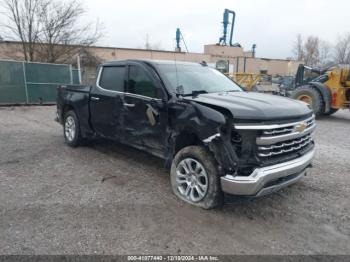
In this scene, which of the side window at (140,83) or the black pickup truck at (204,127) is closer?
the black pickup truck at (204,127)

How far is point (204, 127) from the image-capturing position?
11.9 feet

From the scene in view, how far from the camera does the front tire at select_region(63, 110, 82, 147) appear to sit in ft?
21.3

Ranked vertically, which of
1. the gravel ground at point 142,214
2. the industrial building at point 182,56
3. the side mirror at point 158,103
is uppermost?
the industrial building at point 182,56

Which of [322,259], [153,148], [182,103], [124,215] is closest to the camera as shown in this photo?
[322,259]

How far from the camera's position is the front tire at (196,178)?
3648mm

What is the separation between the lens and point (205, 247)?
310cm

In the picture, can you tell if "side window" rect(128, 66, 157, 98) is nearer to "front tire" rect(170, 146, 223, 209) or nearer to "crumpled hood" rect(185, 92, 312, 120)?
"crumpled hood" rect(185, 92, 312, 120)

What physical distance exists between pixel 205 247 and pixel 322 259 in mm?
1137

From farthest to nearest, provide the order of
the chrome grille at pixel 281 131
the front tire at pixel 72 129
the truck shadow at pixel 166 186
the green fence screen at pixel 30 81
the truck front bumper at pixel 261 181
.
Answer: the green fence screen at pixel 30 81, the front tire at pixel 72 129, the truck shadow at pixel 166 186, the chrome grille at pixel 281 131, the truck front bumper at pixel 261 181

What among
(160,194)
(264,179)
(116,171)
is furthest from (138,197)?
(264,179)

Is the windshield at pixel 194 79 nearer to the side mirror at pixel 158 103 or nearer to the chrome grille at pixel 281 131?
the side mirror at pixel 158 103

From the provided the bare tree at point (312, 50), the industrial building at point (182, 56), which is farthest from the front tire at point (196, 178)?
the bare tree at point (312, 50)

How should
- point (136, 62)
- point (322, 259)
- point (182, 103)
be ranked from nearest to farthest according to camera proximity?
point (322, 259)
point (182, 103)
point (136, 62)

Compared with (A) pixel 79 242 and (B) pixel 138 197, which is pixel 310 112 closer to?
(B) pixel 138 197
